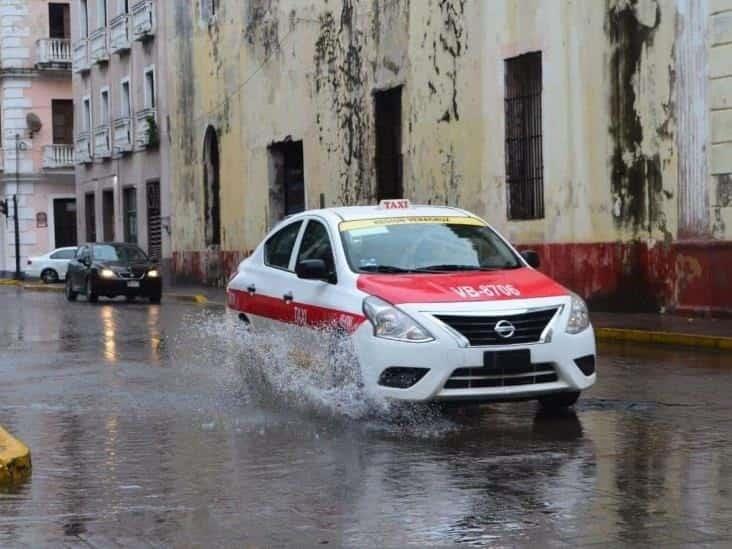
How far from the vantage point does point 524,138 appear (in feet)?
84.5

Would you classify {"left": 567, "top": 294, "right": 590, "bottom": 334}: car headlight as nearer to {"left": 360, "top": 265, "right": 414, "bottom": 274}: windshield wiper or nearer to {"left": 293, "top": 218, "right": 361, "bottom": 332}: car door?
{"left": 360, "top": 265, "right": 414, "bottom": 274}: windshield wiper

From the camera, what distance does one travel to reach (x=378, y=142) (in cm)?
3136

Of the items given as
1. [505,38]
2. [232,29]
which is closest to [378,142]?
[505,38]

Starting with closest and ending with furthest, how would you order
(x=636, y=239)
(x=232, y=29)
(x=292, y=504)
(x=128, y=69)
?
(x=292, y=504)
(x=636, y=239)
(x=232, y=29)
(x=128, y=69)

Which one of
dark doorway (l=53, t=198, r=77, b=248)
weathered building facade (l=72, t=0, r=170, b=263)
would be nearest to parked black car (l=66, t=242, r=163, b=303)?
weathered building facade (l=72, t=0, r=170, b=263)

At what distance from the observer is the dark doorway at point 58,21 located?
59344 mm

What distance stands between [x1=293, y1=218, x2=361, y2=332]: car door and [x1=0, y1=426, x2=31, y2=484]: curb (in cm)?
268

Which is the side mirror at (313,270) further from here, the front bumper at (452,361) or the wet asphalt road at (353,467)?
the front bumper at (452,361)

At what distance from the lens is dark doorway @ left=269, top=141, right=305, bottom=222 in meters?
36.6

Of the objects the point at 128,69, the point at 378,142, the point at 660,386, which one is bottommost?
the point at 660,386

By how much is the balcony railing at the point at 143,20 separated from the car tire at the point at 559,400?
116ft

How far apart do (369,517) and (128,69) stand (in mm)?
42228

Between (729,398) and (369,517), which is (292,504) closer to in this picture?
(369,517)

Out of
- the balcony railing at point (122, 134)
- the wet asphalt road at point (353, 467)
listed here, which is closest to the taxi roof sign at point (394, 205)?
the wet asphalt road at point (353, 467)
